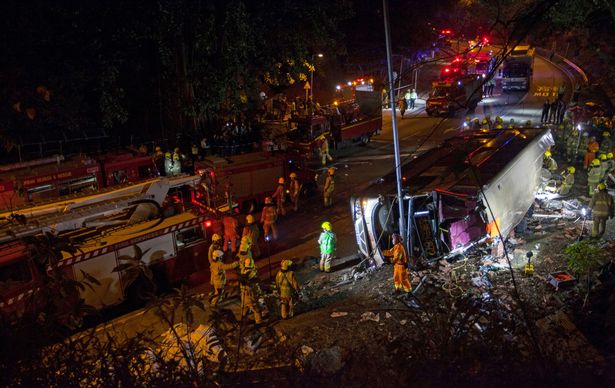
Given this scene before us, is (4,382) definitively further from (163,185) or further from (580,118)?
(580,118)

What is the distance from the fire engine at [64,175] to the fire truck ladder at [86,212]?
244 cm

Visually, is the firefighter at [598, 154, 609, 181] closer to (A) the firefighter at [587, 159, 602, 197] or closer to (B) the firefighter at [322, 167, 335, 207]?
(A) the firefighter at [587, 159, 602, 197]

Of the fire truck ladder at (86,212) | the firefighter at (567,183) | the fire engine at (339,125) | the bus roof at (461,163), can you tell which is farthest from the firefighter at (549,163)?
the fire truck ladder at (86,212)

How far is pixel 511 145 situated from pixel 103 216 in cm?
1000

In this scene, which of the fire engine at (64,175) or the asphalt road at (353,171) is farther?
the fire engine at (64,175)

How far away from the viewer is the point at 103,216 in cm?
955

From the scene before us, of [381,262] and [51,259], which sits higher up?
[51,259]

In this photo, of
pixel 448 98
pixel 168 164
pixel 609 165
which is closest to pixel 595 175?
pixel 609 165

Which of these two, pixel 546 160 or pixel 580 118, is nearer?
pixel 546 160

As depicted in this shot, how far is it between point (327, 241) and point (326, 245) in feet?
0.35

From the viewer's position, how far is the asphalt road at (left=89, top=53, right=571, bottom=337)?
11.0 m

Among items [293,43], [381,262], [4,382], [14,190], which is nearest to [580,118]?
[293,43]

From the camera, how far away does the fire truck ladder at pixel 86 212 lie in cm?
830

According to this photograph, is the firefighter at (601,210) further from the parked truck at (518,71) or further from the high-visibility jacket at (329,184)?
the parked truck at (518,71)
